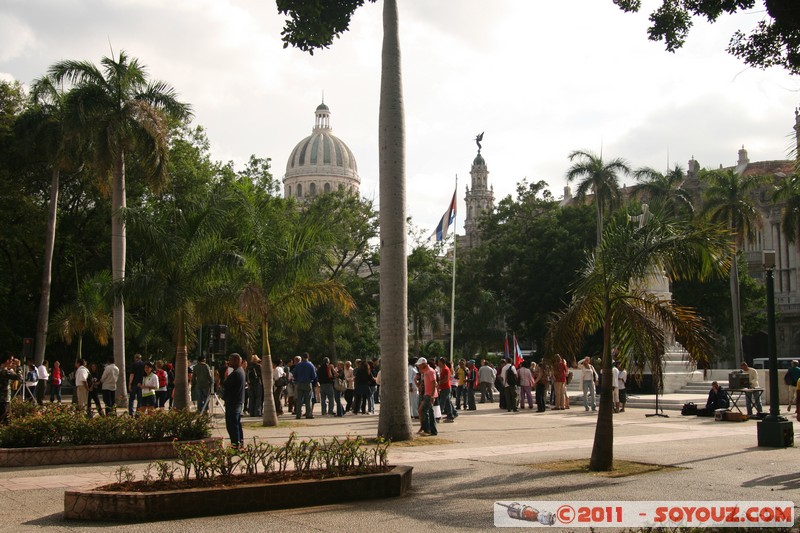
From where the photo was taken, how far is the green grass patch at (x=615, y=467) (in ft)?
37.0

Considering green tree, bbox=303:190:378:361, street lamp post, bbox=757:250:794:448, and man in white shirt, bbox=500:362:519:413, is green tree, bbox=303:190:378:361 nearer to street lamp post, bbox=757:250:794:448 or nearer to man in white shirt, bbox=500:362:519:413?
man in white shirt, bbox=500:362:519:413

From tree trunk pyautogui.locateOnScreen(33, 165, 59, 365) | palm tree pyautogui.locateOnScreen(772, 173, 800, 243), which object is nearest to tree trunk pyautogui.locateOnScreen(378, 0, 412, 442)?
tree trunk pyautogui.locateOnScreen(33, 165, 59, 365)

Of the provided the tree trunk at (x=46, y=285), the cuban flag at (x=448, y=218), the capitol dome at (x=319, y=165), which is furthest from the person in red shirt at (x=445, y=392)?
the capitol dome at (x=319, y=165)

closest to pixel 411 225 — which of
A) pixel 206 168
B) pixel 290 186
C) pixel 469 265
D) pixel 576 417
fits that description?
pixel 469 265

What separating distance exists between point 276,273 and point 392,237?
5566 millimetres

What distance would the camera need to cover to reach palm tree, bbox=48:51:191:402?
2927cm

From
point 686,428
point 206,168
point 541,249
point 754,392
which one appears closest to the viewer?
point 686,428

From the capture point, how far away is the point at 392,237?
15.6m

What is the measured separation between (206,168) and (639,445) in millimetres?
34290

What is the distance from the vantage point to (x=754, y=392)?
67.8 ft

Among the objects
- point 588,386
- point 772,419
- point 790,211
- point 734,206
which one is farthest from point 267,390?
point 734,206

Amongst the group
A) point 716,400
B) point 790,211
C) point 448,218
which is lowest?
point 716,400

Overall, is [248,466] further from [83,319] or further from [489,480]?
[83,319]

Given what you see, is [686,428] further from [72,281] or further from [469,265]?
[469,265]
